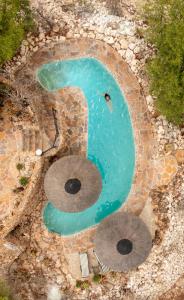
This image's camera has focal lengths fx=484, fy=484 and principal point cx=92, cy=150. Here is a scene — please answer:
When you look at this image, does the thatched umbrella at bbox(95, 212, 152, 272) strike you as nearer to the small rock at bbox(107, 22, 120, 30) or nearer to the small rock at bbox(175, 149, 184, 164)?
the small rock at bbox(175, 149, 184, 164)

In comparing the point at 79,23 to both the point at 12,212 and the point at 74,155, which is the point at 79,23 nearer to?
the point at 74,155

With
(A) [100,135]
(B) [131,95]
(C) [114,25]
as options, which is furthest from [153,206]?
(C) [114,25]

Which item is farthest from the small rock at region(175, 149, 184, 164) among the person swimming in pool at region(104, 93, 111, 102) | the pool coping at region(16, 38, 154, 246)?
the person swimming in pool at region(104, 93, 111, 102)

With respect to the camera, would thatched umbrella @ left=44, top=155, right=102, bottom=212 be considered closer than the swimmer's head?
Yes

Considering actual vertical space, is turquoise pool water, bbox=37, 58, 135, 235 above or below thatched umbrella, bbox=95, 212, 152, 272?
above

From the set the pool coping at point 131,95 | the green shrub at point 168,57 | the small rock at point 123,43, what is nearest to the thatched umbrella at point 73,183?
the pool coping at point 131,95

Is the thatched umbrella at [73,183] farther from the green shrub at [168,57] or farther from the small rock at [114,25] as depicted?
the small rock at [114,25]

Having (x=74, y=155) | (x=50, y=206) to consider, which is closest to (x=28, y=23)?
(x=74, y=155)

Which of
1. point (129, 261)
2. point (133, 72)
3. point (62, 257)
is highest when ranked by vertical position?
point (133, 72)
